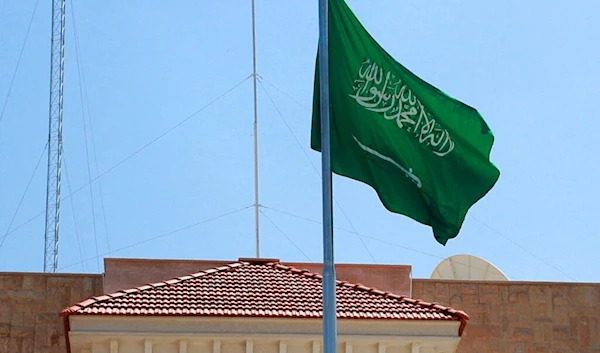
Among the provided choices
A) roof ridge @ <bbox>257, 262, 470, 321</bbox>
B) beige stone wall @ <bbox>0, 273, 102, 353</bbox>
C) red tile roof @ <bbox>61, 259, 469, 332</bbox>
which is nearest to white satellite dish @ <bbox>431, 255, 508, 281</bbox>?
roof ridge @ <bbox>257, 262, 470, 321</bbox>

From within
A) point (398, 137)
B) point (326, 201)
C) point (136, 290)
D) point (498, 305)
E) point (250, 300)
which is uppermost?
point (398, 137)

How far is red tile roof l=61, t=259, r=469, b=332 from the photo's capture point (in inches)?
908

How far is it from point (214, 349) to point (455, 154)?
6.58m

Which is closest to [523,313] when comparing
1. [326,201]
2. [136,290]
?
[136,290]

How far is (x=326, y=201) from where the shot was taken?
664 inches

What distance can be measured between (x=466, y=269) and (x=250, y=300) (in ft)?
29.0

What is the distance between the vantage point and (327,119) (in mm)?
17141

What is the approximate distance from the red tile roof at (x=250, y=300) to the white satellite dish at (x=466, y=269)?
6454mm

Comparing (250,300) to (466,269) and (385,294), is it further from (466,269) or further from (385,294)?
(466,269)

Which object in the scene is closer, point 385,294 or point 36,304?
point 385,294

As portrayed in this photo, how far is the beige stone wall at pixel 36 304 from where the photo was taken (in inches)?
1150

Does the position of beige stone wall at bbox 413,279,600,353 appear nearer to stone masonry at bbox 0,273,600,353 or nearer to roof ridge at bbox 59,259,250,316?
stone masonry at bbox 0,273,600,353

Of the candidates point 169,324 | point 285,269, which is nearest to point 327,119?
point 169,324

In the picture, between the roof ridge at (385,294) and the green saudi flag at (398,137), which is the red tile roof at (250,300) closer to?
the roof ridge at (385,294)
